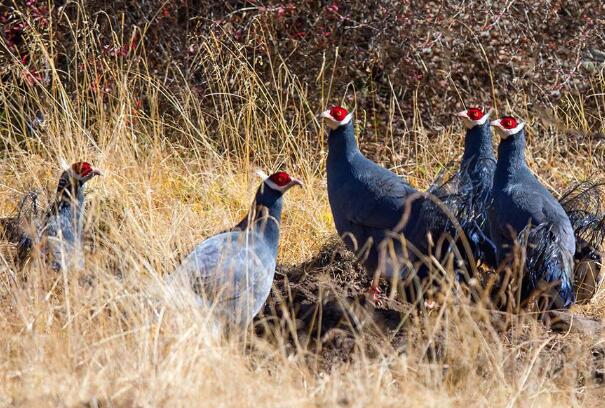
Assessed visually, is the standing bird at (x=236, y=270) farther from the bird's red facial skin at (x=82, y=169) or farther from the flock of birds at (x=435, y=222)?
the bird's red facial skin at (x=82, y=169)

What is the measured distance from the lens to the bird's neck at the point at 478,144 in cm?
580

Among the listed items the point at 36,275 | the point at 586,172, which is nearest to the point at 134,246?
the point at 36,275

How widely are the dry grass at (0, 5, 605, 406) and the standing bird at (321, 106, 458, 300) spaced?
0.51 metres

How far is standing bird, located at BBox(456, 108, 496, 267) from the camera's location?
5508 mm

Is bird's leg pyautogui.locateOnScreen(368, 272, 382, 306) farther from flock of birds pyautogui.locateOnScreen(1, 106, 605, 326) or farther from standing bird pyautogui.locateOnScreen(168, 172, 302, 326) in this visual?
standing bird pyautogui.locateOnScreen(168, 172, 302, 326)

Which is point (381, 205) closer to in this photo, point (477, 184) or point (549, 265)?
point (477, 184)

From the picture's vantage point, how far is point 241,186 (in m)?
6.87

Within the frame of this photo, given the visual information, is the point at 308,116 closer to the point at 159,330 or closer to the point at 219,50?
the point at 219,50

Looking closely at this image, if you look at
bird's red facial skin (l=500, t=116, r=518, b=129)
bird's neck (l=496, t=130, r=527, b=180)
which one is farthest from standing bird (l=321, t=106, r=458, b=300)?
bird's red facial skin (l=500, t=116, r=518, b=129)

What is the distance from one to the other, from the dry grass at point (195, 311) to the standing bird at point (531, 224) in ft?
1.12

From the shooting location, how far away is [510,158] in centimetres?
556

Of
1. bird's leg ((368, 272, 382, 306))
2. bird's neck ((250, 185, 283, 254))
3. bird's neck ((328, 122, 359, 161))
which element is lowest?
bird's leg ((368, 272, 382, 306))

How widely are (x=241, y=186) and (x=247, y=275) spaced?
7.85 ft

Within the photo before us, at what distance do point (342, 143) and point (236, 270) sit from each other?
143cm
